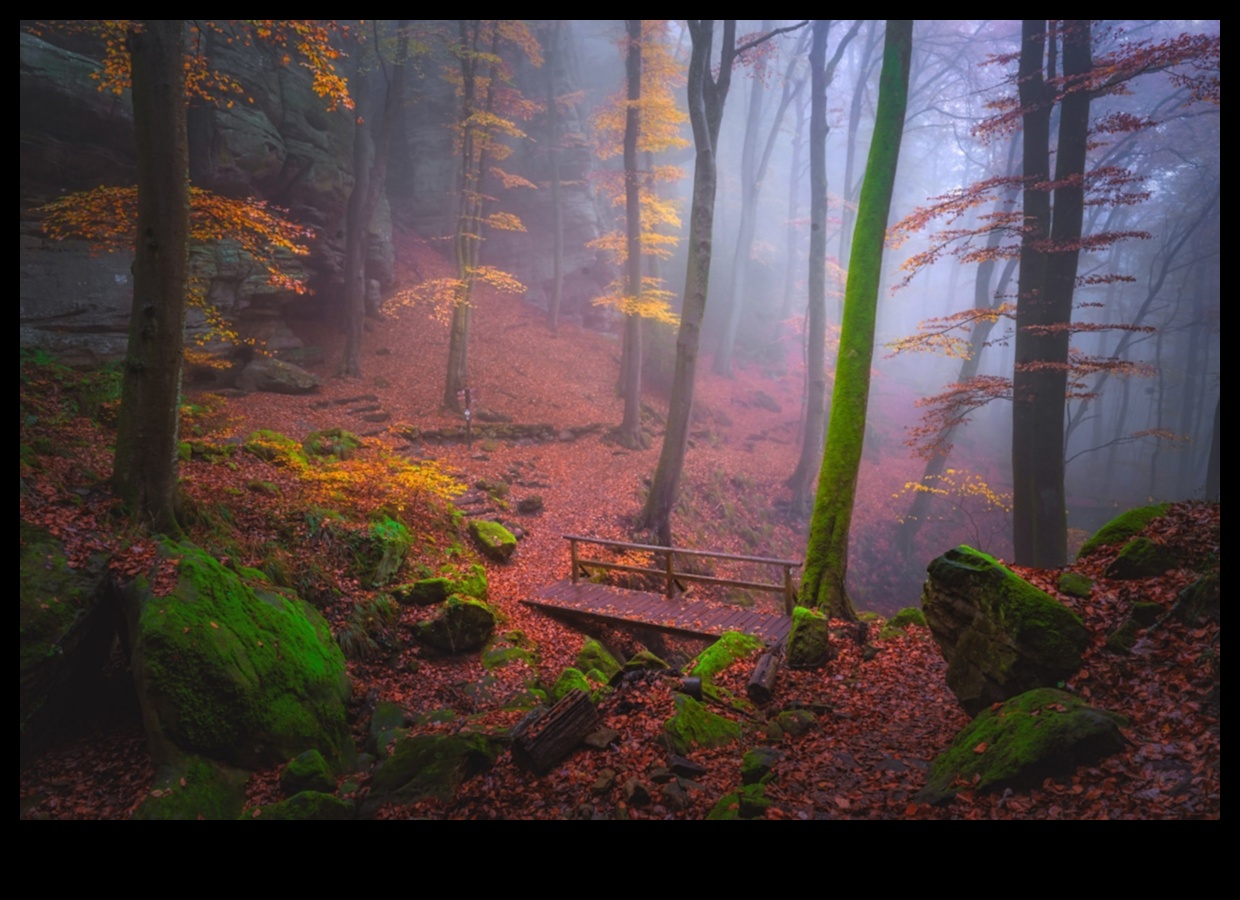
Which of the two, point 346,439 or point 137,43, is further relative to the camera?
point 346,439

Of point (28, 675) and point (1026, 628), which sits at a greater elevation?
point (1026, 628)

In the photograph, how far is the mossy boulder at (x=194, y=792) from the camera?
13.4 ft

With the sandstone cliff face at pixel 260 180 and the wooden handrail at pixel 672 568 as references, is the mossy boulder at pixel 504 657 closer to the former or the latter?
the wooden handrail at pixel 672 568

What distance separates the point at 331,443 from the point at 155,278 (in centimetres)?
541

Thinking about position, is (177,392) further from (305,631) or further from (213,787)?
(213,787)

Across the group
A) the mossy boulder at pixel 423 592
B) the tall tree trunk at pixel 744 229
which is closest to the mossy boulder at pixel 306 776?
the mossy boulder at pixel 423 592

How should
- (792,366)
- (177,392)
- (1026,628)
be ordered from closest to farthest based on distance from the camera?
(1026,628)
(177,392)
(792,366)

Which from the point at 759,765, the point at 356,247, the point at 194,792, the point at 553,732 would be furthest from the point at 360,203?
the point at 759,765

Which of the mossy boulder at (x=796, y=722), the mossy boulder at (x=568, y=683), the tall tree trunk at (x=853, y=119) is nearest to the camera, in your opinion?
the mossy boulder at (x=796, y=722)

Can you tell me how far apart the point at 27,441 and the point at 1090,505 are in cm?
3459

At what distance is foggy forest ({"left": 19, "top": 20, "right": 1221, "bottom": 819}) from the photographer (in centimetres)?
425

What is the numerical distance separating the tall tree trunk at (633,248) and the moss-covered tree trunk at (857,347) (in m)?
8.70

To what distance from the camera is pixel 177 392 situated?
627 cm
